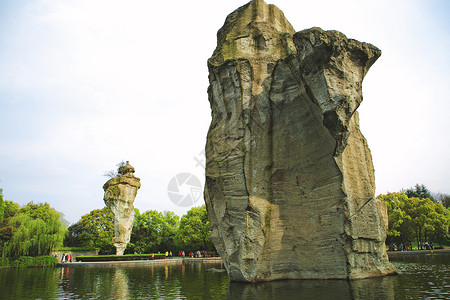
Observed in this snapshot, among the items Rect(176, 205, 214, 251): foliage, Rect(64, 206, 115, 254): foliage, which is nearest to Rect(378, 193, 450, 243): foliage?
Rect(176, 205, 214, 251): foliage

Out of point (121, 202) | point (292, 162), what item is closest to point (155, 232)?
Answer: point (121, 202)

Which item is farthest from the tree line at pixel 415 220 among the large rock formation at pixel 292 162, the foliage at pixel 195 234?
the large rock formation at pixel 292 162

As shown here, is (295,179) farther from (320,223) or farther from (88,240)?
(88,240)

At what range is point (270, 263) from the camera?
45.9 ft

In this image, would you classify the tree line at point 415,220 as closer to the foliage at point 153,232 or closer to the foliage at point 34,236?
the foliage at point 153,232

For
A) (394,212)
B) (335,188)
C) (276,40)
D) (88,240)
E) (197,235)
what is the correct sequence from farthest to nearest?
(88,240), (197,235), (394,212), (276,40), (335,188)

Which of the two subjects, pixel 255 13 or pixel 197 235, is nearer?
pixel 255 13

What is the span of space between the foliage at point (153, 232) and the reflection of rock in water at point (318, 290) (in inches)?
2021

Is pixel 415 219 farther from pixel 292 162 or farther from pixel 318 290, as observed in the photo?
pixel 318 290

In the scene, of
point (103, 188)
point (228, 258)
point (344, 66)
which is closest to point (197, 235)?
point (103, 188)

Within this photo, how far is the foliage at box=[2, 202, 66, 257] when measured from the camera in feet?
116

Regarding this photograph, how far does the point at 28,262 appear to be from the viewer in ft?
116

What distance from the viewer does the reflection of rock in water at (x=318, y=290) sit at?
962 centimetres

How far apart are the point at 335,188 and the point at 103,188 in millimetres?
38747
